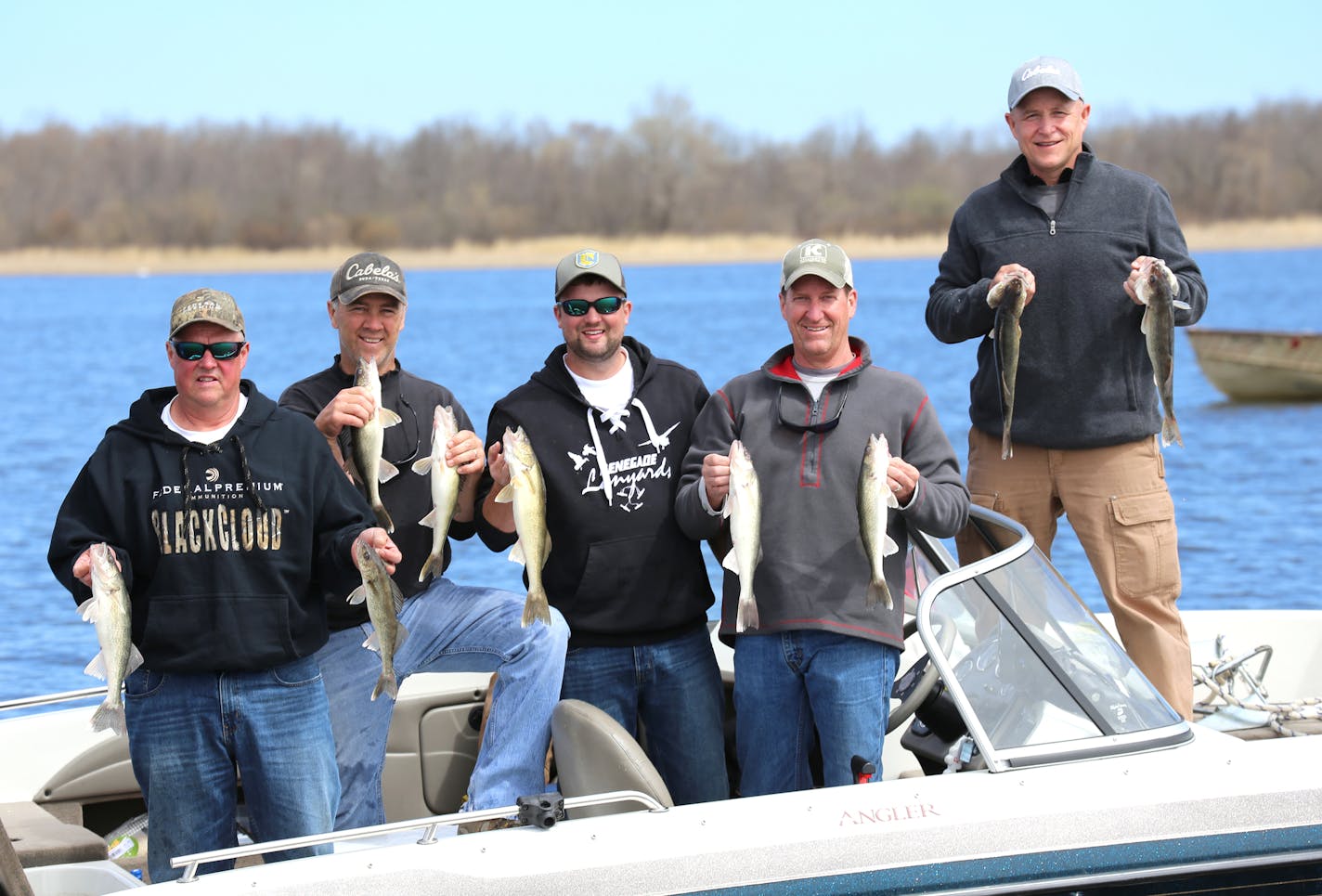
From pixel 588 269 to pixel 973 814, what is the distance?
1.90 meters

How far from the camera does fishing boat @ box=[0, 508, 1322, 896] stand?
3.72 meters

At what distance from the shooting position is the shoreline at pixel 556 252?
62.7 meters

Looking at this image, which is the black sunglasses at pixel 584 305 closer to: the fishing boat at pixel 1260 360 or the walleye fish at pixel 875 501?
the walleye fish at pixel 875 501

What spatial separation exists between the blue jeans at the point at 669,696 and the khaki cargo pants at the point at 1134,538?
1450mm

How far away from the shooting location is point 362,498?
4.31 m

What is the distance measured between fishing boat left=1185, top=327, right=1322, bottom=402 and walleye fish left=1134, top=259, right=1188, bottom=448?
58.2 ft

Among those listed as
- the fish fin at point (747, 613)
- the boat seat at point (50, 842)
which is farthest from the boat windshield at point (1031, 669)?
the boat seat at point (50, 842)

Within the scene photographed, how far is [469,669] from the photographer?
4867 mm

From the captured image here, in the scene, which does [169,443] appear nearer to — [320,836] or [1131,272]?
[320,836]

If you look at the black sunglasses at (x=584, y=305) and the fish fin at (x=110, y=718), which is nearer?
the fish fin at (x=110, y=718)

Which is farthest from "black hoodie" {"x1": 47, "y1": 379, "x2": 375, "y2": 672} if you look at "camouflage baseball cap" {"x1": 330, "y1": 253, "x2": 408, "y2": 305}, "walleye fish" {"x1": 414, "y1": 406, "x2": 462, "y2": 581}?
"camouflage baseball cap" {"x1": 330, "y1": 253, "x2": 408, "y2": 305}

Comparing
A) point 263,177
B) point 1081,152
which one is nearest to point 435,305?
point 263,177

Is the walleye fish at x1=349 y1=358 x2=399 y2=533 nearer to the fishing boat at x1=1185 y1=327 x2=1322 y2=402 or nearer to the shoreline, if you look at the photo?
the fishing boat at x1=1185 y1=327 x2=1322 y2=402

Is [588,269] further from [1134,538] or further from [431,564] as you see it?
[1134,538]
